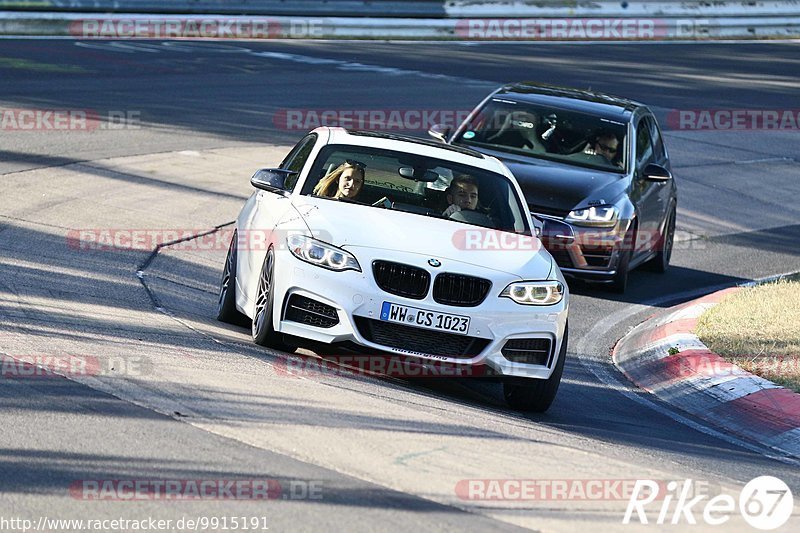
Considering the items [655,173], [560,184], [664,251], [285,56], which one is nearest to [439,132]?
[560,184]

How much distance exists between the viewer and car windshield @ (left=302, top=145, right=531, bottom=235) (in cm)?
962

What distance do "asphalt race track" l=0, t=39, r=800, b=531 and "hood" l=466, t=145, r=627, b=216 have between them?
992 millimetres

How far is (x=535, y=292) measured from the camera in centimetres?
870

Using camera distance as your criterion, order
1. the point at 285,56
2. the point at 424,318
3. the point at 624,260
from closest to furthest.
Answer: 1. the point at 424,318
2. the point at 624,260
3. the point at 285,56

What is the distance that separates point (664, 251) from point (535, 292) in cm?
675

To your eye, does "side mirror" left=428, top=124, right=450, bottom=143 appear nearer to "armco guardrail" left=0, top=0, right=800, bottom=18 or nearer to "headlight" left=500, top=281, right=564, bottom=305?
"headlight" left=500, top=281, right=564, bottom=305

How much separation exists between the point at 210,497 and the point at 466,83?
20.6 m

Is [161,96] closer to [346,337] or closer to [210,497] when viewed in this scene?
[346,337]

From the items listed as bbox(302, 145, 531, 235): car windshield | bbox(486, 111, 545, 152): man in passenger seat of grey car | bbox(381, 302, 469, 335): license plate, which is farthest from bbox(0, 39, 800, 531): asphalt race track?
bbox(486, 111, 545, 152): man in passenger seat of grey car

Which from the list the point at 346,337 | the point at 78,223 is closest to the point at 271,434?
the point at 346,337

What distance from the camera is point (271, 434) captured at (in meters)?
6.74

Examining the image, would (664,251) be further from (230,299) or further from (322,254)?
(322,254)

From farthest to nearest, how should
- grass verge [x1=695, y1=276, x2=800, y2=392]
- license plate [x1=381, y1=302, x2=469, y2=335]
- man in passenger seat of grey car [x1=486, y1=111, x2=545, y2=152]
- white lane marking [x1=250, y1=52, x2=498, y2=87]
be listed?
white lane marking [x1=250, y1=52, x2=498, y2=87]
man in passenger seat of grey car [x1=486, y1=111, x2=545, y2=152]
grass verge [x1=695, y1=276, x2=800, y2=392]
license plate [x1=381, y1=302, x2=469, y2=335]

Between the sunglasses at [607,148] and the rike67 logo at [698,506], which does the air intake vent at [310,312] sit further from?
the sunglasses at [607,148]
